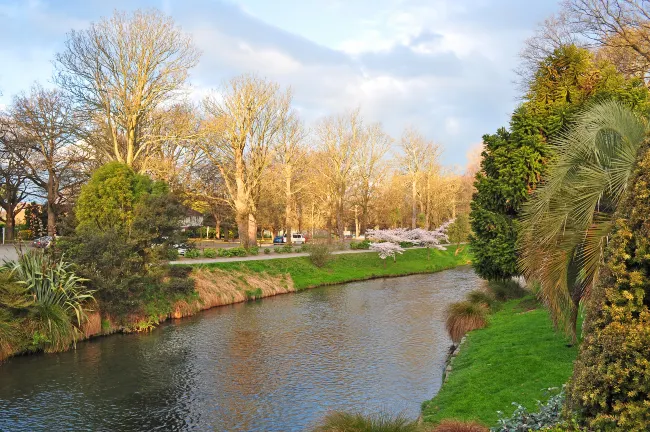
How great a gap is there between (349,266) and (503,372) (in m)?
27.6

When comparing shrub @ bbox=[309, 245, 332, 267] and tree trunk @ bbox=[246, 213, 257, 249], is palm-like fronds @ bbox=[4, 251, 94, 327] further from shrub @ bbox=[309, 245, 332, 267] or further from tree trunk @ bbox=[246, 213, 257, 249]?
tree trunk @ bbox=[246, 213, 257, 249]

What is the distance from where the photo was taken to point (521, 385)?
930cm

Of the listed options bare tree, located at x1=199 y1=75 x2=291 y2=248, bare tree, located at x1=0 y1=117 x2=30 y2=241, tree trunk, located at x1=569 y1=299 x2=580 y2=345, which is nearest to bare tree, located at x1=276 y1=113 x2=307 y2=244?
bare tree, located at x1=199 y1=75 x2=291 y2=248

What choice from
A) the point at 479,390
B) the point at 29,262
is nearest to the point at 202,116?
the point at 29,262

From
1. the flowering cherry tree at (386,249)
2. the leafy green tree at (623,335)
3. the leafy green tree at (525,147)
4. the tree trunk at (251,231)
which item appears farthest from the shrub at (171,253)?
the flowering cherry tree at (386,249)

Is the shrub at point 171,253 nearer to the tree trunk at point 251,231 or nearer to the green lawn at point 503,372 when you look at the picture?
the green lawn at point 503,372

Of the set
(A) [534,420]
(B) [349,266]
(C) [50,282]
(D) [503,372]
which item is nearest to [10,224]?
(B) [349,266]

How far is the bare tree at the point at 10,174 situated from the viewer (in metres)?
41.2

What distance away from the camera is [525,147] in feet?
53.2

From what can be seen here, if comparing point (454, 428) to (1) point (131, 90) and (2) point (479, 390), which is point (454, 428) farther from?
(1) point (131, 90)

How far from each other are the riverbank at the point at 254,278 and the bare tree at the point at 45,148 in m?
17.9

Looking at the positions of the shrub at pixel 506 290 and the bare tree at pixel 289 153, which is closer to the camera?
the shrub at pixel 506 290

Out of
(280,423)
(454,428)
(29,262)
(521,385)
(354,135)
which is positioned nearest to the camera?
(454,428)

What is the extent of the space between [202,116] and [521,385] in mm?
33792
